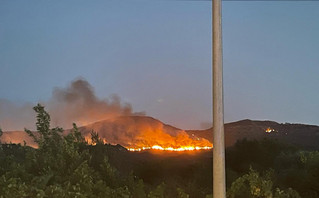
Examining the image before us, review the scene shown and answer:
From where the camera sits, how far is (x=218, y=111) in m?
9.67

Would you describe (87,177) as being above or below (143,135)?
below

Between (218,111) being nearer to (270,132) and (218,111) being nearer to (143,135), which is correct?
(143,135)

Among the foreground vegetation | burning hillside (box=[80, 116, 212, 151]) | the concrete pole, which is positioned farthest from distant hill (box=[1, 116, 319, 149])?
the concrete pole

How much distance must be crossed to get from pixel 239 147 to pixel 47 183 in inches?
781

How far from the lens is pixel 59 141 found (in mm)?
16422

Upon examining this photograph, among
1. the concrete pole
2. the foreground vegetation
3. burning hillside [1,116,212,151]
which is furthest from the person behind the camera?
burning hillside [1,116,212,151]

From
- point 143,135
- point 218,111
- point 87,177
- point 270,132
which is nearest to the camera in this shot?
point 218,111

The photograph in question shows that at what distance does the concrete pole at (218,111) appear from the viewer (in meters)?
9.55

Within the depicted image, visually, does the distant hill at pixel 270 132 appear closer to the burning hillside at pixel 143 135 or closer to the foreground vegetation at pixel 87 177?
the burning hillside at pixel 143 135

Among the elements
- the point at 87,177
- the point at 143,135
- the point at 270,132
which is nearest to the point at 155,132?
the point at 143,135

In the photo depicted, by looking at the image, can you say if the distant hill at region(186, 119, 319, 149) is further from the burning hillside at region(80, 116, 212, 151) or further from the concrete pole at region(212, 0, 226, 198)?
the concrete pole at region(212, 0, 226, 198)

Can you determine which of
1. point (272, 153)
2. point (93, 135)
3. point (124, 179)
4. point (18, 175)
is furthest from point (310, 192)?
point (272, 153)

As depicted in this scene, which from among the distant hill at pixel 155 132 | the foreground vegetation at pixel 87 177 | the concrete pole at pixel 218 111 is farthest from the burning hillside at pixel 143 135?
the concrete pole at pixel 218 111

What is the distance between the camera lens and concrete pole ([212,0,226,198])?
31.3ft
